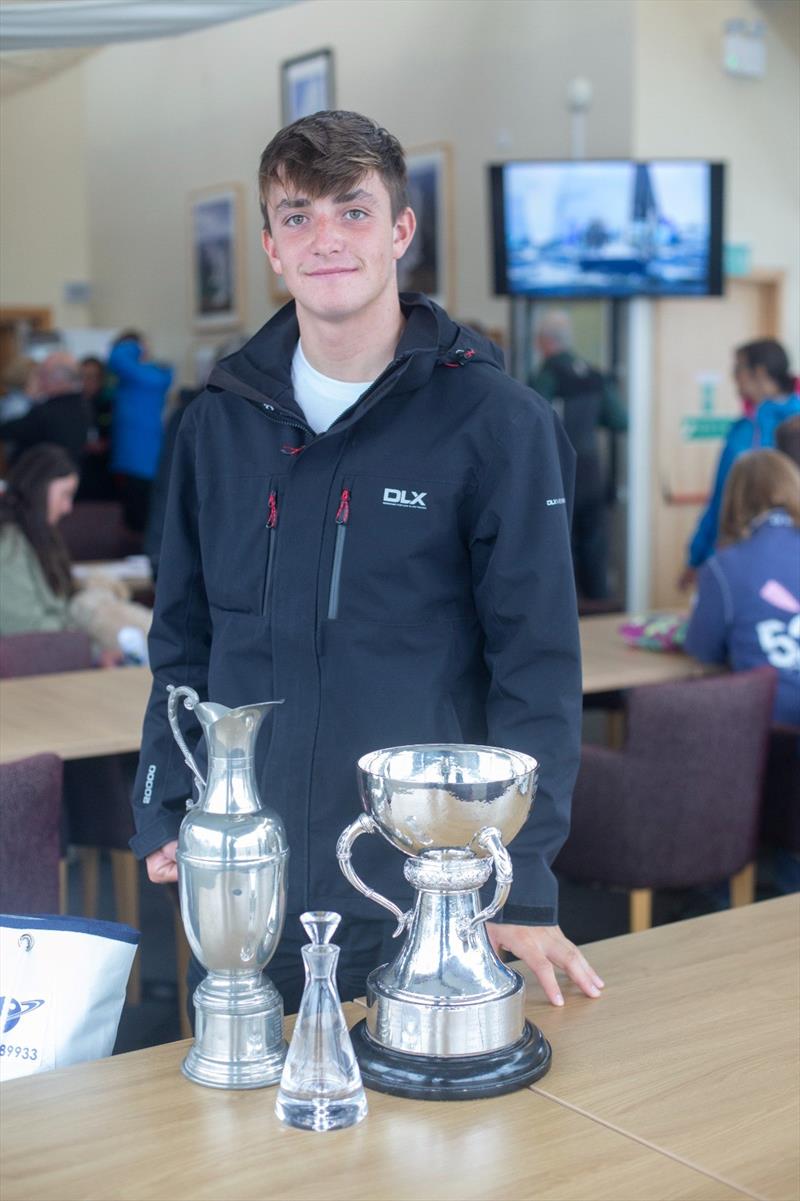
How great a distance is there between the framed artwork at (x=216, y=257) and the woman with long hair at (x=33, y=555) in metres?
5.99

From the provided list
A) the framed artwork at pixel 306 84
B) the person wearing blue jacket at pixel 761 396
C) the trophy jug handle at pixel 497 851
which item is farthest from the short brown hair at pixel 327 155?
the framed artwork at pixel 306 84

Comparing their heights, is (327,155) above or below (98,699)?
above

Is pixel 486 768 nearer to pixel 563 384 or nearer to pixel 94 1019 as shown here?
pixel 94 1019

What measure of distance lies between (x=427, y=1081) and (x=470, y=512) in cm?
64

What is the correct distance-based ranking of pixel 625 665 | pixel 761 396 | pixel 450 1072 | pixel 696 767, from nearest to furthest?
pixel 450 1072
pixel 696 767
pixel 625 665
pixel 761 396

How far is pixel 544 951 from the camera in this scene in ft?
5.11

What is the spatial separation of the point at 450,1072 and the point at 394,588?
554mm

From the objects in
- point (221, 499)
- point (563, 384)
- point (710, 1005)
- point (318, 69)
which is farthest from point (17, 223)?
point (318, 69)

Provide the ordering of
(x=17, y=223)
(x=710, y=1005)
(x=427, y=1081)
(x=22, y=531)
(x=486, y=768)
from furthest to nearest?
1. (x=22, y=531)
2. (x=17, y=223)
3. (x=710, y=1005)
4. (x=486, y=768)
5. (x=427, y=1081)

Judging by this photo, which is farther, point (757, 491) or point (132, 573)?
point (132, 573)

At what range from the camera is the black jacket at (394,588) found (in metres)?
1.61

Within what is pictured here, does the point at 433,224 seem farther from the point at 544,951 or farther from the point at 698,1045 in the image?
the point at 698,1045

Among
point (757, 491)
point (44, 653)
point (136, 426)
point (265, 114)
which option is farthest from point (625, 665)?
point (265, 114)

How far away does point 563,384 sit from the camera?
714 cm
